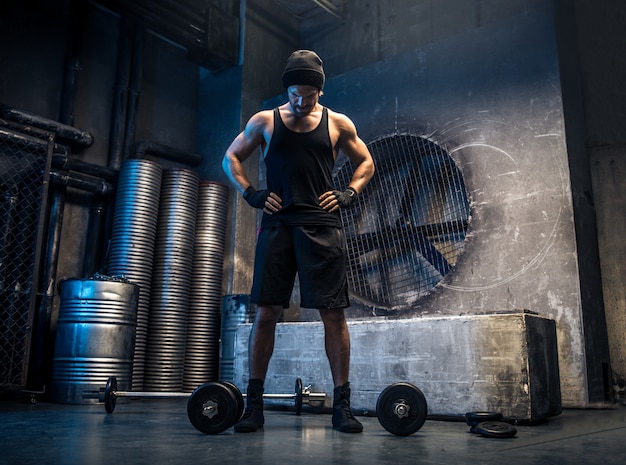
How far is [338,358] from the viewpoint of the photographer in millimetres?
2471

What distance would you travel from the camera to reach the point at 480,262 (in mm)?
4059

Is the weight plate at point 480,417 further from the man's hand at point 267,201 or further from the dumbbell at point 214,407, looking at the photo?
the man's hand at point 267,201

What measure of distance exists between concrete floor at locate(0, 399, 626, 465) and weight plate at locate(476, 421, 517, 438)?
31mm

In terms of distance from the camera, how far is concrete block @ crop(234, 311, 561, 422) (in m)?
2.79

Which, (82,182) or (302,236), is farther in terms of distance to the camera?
(82,182)

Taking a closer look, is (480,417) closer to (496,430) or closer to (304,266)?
(496,430)

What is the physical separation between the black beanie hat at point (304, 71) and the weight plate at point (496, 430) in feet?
5.17

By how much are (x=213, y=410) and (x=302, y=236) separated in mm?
784

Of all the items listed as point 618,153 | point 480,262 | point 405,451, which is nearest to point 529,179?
point 480,262

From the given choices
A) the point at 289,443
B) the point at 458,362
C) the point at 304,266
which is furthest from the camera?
the point at 458,362

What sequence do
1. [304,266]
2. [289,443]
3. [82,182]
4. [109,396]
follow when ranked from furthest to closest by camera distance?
[82,182] → [109,396] → [304,266] → [289,443]

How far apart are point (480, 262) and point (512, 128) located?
3.23ft

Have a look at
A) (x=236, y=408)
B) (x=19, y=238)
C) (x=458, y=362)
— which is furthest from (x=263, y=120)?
(x=19, y=238)

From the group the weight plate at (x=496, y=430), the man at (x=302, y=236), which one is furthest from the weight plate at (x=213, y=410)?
the weight plate at (x=496, y=430)
